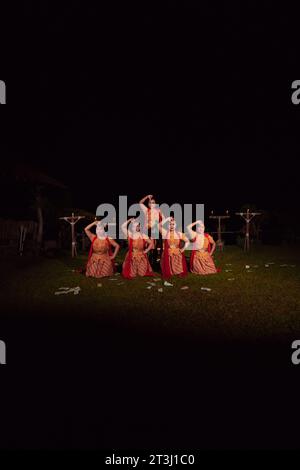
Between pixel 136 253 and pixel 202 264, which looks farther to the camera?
pixel 202 264

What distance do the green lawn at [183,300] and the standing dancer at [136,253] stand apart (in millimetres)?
540

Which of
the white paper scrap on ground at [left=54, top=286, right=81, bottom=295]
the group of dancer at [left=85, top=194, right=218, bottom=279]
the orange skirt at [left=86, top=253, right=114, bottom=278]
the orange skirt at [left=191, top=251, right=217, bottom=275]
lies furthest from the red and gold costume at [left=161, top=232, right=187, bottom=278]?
the white paper scrap on ground at [left=54, top=286, right=81, bottom=295]

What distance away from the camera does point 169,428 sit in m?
3.59

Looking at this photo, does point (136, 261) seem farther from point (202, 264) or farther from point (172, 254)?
point (202, 264)

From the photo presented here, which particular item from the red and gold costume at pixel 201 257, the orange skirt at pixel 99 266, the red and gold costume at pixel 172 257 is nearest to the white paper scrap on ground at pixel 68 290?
the orange skirt at pixel 99 266

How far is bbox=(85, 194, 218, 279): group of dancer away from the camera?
39.8 ft

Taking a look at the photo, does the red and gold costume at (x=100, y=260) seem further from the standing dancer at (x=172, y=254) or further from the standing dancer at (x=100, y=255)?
the standing dancer at (x=172, y=254)

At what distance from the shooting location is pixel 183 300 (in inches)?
342

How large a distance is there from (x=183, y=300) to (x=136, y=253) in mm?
3905

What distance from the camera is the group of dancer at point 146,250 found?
12.1m

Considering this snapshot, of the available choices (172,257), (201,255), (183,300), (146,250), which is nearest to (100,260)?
(146,250)

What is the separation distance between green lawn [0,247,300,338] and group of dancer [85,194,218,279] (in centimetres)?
53

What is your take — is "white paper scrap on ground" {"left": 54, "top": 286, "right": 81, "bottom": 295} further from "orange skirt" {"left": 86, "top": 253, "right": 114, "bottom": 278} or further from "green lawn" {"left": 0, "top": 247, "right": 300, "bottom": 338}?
"orange skirt" {"left": 86, "top": 253, "right": 114, "bottom": 278}

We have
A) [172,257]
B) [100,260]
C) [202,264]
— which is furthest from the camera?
[202,264]
